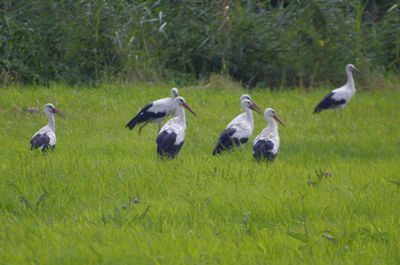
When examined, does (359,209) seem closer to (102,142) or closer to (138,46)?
(102,142)

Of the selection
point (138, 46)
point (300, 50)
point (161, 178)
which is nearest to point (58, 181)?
point (161, 178)

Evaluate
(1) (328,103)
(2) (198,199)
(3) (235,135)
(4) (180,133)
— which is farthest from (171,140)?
(1) (328,103)

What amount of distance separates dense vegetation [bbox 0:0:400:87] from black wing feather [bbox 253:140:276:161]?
6955 millimetres

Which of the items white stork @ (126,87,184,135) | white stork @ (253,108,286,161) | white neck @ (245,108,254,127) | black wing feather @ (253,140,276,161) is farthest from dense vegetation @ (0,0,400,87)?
black wing feather @ (253,140,276,161)

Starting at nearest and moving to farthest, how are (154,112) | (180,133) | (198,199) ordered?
(198,199) → (180,133) → (154,112)

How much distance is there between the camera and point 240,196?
551cm

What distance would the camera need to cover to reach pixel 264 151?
7137 mm

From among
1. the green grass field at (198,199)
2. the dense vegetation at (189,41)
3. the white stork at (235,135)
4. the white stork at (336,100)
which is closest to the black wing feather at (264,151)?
the green grass field at (198,199)

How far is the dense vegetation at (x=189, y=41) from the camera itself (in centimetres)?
1364

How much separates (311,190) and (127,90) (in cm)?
762

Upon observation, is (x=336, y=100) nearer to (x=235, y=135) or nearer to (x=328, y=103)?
(x=328, y=103)

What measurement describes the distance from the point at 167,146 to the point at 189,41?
8.10 meters

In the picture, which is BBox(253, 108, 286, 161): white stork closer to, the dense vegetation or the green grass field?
the green grass field

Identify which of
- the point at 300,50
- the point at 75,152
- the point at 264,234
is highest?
the point at 264,234
